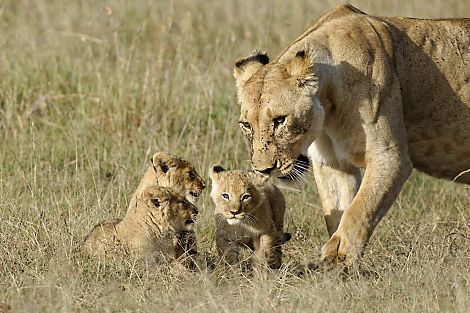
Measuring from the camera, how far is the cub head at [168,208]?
4812 millimetres

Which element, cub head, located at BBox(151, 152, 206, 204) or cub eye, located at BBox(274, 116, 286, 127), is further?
cub head, located at BBox(151, 152, 206, 204)

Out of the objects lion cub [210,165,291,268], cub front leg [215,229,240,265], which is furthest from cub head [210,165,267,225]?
cub front leg [215,229,240,265]

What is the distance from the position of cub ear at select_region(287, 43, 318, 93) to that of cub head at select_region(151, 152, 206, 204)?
1.17 m

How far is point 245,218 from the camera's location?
5039mm

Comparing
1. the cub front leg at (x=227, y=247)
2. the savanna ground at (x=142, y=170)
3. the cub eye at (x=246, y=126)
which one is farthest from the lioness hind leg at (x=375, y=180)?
the cub front leg at (x=227, y=247)

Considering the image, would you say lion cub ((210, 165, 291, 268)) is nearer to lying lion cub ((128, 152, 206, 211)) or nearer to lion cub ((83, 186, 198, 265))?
lying lion cub ((128, 152, 206, 211))

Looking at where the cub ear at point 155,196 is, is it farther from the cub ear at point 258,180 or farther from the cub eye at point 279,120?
the cub eye at point 279,120

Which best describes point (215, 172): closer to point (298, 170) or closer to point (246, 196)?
point (246, 196)

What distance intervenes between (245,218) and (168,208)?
50cm

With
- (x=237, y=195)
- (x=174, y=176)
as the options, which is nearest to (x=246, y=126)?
(x=237, y=195)

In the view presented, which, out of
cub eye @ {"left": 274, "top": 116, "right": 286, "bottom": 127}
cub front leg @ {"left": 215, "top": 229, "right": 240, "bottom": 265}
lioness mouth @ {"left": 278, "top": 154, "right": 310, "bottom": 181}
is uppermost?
cub eye @ {"left": 274, "top": 116, "right": 286, "bottom": 127}

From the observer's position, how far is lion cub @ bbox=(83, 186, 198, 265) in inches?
189

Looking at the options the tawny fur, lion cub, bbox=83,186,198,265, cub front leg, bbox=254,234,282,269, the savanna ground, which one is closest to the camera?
the savanna ground

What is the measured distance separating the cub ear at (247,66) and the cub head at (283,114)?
325mm
